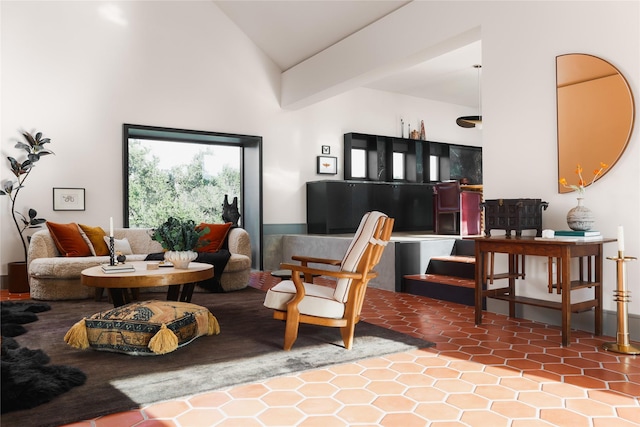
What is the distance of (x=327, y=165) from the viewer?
9242mm

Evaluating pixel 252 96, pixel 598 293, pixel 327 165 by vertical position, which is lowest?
pixel 598 293

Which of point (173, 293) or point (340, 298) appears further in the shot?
point (173, 293)

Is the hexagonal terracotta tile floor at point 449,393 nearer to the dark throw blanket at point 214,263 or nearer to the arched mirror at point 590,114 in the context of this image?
the arched mirror at point 590,114

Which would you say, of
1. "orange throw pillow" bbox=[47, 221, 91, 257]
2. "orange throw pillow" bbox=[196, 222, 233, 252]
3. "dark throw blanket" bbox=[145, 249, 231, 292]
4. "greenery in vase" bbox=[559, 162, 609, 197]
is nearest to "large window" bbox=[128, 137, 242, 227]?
"orange throw pillow" bbox=[47, 221, 91, 257]

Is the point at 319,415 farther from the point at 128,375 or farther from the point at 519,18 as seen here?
the point at 519,18

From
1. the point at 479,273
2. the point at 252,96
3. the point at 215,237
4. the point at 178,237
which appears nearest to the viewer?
the point at 479,273

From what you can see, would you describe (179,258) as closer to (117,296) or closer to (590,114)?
(117,296)

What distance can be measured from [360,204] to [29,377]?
275 inches

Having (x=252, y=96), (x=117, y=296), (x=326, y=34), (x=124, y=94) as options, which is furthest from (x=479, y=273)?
(x=124, y=94)

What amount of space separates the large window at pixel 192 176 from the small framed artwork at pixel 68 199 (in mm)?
856

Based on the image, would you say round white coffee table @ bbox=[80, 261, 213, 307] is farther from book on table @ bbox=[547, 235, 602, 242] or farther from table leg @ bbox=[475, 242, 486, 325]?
book on table @ bbox=[547, 235, 602, 242]

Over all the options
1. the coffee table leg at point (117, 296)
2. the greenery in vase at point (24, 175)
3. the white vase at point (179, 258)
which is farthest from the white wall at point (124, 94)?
the white vase at point (179, 258)

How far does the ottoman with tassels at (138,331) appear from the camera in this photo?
Result: 128 inches

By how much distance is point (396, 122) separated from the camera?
33.6 feet
